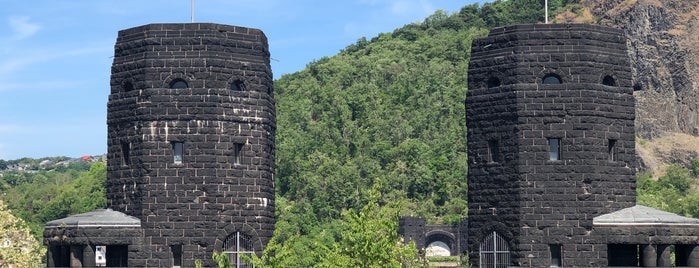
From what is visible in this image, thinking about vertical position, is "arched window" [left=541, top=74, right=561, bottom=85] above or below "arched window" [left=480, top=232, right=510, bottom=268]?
above

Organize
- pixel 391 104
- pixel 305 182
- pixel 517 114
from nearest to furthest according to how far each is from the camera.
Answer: pixel 517 114, pixel 305 182, pixel 391 104

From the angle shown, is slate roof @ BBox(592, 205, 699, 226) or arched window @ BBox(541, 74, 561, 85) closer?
slate roof @ BBox(592, 205, 699, 226)

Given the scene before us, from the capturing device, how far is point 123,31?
2066 inches

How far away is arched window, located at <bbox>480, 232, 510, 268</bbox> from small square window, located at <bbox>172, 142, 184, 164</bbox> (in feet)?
35.6

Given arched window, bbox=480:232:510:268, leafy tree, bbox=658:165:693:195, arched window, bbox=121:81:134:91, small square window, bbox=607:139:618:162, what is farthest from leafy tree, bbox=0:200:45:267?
leafy tree, bbox=658:165:693:195

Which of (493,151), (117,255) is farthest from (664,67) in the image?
(117,255)

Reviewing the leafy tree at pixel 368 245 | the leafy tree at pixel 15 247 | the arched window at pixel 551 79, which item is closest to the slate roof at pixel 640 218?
the arched window at pixel 551 79

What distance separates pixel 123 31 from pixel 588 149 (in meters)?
16.9

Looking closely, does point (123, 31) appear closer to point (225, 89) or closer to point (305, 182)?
point (225, 89)

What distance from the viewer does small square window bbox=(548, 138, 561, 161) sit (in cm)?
5006

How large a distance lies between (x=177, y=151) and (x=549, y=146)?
12789 millimetres

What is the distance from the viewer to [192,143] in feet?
167

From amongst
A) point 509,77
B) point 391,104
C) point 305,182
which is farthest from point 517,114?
point 391,104

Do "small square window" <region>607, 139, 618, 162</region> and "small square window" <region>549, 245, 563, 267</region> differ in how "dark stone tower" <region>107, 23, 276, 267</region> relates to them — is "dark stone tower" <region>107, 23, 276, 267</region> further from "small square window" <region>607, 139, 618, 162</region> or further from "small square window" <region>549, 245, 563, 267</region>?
"small square window" <region>607, 139, 618, 162</region>
